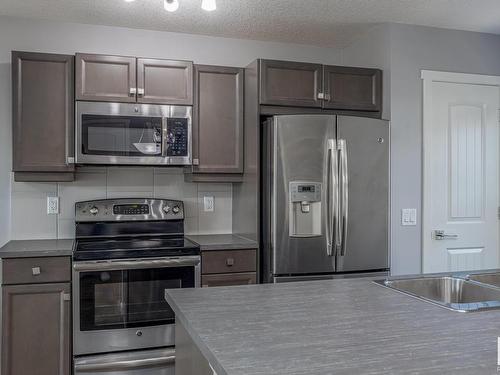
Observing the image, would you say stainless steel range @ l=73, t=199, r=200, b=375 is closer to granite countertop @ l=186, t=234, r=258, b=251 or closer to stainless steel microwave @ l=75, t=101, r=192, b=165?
granite countertop @ l=186, t=234, r=258, b=251

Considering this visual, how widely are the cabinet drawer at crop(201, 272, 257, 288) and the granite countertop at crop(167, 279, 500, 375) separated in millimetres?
1174

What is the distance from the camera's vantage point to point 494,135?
3.47m

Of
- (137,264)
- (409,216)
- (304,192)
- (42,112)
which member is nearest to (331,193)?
(304,192)

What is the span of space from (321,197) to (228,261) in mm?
718

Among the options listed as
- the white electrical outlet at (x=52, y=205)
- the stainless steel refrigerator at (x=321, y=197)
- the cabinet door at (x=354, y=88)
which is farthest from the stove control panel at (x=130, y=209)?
the cabinet door at (x=354, y=88)

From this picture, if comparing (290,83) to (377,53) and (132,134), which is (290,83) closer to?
(377,53)

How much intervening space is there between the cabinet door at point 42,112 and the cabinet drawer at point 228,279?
44.0 inches

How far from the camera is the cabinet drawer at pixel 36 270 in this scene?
260cm

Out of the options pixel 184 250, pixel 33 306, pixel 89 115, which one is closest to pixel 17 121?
pixel 89 115

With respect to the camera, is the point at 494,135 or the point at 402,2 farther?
the point at 494,135

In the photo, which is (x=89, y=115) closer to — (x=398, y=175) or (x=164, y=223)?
(x=164, y=223)

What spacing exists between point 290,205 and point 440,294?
1.16 m

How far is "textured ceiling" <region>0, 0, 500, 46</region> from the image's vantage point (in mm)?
2900

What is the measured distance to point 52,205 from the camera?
3217mm
